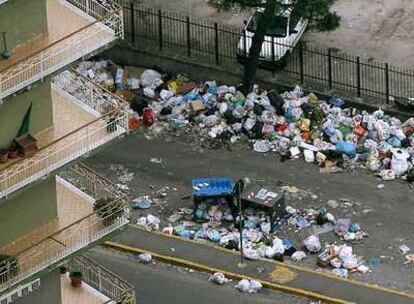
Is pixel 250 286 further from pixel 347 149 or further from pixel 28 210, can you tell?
pixel 28 210

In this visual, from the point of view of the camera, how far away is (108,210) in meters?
28.3

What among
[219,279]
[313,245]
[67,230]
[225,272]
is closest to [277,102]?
[313,245]

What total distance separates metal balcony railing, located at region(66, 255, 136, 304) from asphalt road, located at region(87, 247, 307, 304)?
4578 mm

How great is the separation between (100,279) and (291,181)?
1053 centimetres

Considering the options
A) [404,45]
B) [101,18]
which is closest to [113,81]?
[404,45]

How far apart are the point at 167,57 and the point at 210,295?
37.9 ft

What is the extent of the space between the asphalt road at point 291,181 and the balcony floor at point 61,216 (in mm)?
9078

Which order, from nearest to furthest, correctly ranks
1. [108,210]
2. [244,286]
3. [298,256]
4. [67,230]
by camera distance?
[67,230] → [108,210] → [244,286] → [298,256]

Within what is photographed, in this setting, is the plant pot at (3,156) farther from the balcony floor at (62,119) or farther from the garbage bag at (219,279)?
the garbage bag at (219,279)

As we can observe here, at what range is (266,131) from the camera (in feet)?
137

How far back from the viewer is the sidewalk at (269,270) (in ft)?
115

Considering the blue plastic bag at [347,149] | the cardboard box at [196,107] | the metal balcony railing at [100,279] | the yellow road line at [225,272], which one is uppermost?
the metal balcony railing at [100,279]

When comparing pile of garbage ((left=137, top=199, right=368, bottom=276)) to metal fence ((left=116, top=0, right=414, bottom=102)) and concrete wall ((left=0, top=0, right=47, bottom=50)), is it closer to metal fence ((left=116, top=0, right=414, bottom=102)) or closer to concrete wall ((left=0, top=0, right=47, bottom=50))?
metal fence ((left=116, top=0, right=414, bottom=102))

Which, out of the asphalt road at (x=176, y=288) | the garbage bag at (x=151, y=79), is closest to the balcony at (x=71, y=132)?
the asphalt road at (x=176, y=288)
